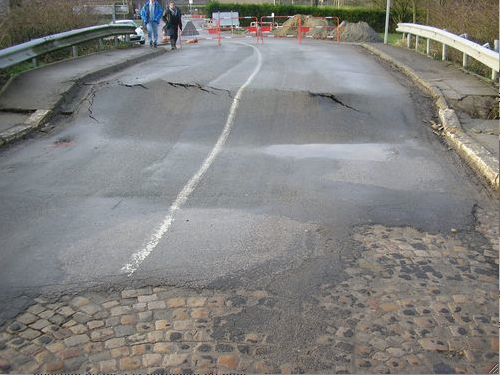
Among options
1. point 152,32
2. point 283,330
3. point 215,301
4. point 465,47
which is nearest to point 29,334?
point 215,301

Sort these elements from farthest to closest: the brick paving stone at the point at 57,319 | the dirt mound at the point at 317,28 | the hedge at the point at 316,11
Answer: the hedge at the point at 316,11
the dirt mound at the point at 317,28
the brick paving stone at the point at 57,319

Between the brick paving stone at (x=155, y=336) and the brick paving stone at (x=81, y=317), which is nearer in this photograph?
the brick paving stone at (x=155, y=336)

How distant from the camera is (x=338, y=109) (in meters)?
11.2

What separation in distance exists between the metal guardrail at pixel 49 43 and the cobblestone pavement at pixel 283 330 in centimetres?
941

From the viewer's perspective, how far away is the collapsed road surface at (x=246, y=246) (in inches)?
157

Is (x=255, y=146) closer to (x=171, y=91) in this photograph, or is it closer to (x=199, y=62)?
(x=171, y=91)

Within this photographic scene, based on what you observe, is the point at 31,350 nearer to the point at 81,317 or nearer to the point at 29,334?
the point at 29,334

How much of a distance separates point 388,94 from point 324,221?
708 centimetres

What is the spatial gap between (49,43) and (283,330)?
41.7 feet

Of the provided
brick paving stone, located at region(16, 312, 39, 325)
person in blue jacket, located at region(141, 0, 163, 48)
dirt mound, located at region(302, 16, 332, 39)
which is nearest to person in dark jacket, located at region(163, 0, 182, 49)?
person in blue jacket, located at region(141, 0, 163, 48)

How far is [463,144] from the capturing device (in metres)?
9.05

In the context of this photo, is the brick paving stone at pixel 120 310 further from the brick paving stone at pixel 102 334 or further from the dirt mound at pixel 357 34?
the dirt mound at pixel 357 34

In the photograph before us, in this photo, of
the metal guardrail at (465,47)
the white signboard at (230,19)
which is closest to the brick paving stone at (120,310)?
the metal guardrail at (465,47)

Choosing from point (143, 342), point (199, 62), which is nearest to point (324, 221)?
point (143, 342)
